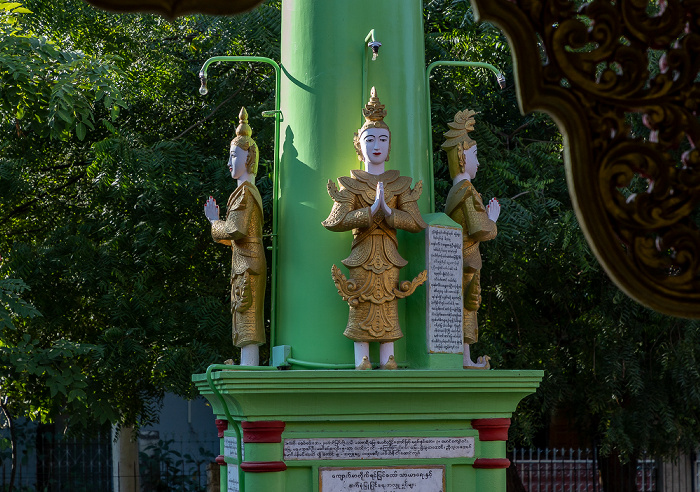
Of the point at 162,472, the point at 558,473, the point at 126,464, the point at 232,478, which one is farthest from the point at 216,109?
the point at 558,473

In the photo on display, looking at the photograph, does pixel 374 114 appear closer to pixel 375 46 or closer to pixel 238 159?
pixel 375 46

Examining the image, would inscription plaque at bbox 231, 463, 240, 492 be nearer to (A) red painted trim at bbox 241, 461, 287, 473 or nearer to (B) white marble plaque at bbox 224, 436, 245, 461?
(B) white marble plaque at bbox 224, 436, 245, 461

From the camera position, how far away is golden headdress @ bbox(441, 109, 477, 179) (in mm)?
8398

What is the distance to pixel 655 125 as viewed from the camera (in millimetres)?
3090

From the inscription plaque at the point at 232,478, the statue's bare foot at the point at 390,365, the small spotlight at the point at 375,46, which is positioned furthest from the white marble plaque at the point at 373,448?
the small spotlight at the point at 375,46

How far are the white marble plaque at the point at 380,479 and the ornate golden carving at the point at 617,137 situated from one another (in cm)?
468

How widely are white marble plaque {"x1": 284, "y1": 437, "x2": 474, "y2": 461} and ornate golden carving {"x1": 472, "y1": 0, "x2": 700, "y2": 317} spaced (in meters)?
4.69

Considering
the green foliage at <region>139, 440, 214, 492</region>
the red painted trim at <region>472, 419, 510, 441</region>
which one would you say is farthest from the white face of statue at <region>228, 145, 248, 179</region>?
the green foliage at <region>139, 440, 214, 492</region>

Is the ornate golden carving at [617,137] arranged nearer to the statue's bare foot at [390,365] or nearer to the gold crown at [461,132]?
the statue's bare foot at [390,365]

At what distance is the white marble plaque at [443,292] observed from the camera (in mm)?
7738

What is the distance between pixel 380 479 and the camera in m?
7.43

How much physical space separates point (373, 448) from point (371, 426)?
0.16 meters

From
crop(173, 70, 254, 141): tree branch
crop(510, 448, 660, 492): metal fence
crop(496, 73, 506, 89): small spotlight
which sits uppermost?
crop(173, 70, 254, 141): tree branch

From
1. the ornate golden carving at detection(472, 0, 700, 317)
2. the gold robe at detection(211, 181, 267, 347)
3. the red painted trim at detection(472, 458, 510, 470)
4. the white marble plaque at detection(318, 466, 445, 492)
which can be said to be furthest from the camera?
the gold robe at detection(211, 181, 267, 347)
